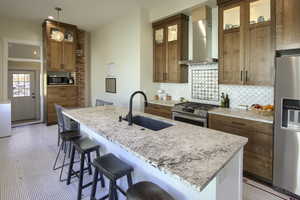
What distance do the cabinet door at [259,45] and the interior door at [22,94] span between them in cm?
658

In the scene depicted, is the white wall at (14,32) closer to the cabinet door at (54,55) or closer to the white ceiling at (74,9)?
the white ceiling at (74,9)

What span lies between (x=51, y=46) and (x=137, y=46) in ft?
9.29

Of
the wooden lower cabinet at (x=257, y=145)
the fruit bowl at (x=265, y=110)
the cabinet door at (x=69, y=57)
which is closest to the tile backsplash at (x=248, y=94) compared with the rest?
the fruit bowl at (x=265, y=110)

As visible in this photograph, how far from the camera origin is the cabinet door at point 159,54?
4.41 m

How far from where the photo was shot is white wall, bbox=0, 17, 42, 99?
16.9ft

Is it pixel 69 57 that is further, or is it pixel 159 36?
pixel 69 57

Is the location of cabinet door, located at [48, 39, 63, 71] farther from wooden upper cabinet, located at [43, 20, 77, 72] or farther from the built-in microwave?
the built-in microwave

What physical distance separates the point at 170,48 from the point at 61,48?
355cm

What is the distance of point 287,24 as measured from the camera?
2.32 metres

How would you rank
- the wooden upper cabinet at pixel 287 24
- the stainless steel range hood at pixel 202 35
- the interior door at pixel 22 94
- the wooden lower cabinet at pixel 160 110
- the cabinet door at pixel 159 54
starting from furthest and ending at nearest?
the interior door at pixel 22 94
the cabinet door at pixel 159 54
the wooden lower cabinet at pixel 160 110
the stainless steel range hood at pixel 202 35
the wooden upper cabinet at pixel 287 24

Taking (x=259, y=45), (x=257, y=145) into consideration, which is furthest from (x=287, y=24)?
(x=257, y=145)

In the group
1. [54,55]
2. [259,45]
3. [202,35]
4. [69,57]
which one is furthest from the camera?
[69,57]

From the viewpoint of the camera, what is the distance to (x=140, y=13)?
14.3 ft

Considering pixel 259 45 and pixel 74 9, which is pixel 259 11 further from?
pixel 74 9
